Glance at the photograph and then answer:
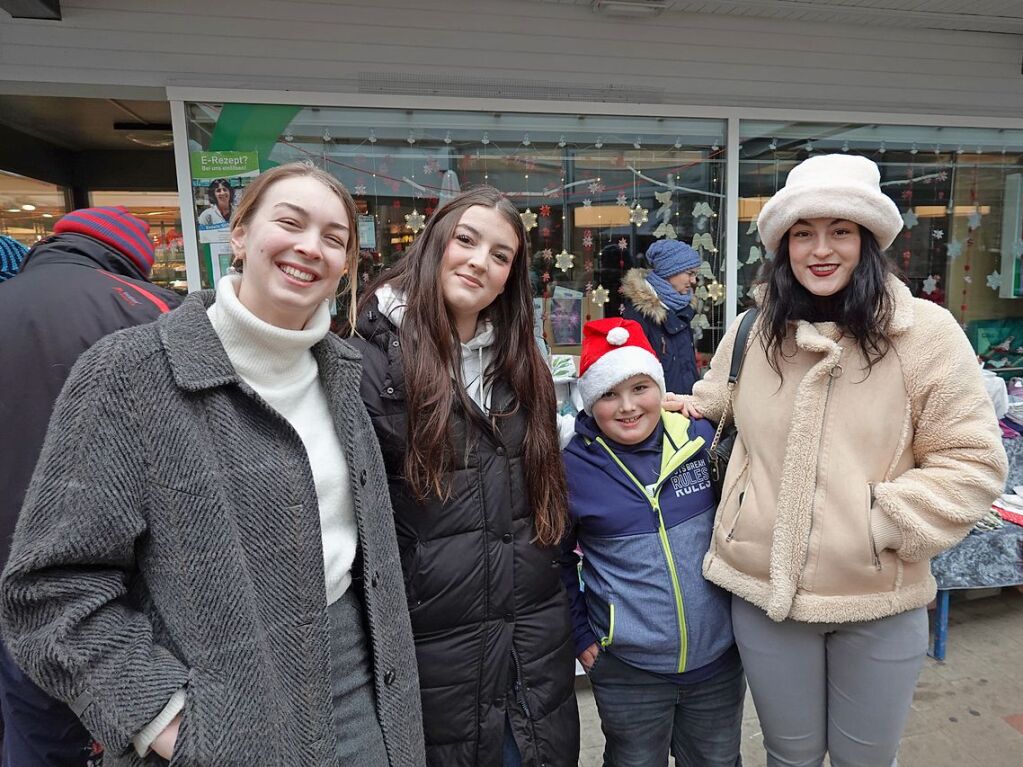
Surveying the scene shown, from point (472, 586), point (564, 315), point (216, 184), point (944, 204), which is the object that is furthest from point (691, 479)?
point (944, 204)

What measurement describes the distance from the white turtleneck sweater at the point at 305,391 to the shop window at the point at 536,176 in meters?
3.70

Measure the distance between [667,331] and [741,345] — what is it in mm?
2602

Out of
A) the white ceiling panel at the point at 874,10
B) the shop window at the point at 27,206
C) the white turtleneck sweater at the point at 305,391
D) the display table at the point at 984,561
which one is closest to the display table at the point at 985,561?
the display table at the point at 984,561

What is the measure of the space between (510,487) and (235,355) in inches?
29.3

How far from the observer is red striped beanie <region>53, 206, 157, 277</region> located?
1818 mm

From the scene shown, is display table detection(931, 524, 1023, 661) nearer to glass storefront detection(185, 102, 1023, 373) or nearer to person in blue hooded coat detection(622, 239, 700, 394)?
person in blue hooded coat detection(622, 239, 700, 394)

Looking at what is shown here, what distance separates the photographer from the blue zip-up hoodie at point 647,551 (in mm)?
1796

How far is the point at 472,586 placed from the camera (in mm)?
1569

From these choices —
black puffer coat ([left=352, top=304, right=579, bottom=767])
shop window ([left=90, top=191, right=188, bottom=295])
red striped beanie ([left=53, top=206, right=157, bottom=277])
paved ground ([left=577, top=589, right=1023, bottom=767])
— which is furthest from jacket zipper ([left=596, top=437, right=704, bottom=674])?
shop window ([left=90, top=191, right=188, bottom=295])

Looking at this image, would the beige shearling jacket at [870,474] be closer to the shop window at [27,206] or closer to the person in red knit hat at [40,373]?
the person in red knit hat at [40,373]

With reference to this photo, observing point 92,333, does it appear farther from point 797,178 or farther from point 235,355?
point 797,178

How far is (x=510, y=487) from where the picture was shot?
1.64 meters

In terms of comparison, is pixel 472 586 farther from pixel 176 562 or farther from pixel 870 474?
pixel 870 474

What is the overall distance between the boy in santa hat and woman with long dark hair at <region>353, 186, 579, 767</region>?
0.17 m
